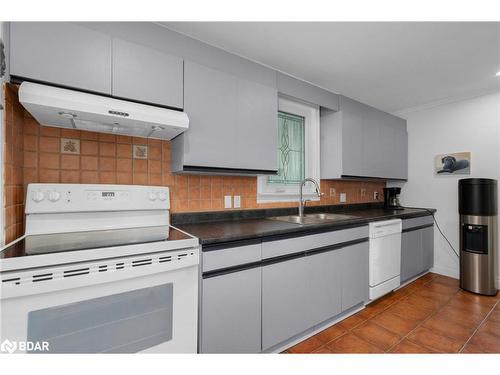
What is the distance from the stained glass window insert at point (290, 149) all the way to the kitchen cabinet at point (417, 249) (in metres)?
1.39

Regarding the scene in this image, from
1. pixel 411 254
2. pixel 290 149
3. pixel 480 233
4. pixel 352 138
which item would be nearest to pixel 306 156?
pixel 290 149

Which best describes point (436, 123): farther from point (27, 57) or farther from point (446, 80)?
point (27, 57)

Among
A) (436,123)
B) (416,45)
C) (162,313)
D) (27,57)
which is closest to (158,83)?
(27,57)

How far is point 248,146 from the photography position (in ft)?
6.32

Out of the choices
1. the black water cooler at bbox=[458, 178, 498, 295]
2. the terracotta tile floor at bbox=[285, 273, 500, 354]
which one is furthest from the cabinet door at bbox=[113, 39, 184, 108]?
the black water cooler at bbox=[458, 178, 498, 295]

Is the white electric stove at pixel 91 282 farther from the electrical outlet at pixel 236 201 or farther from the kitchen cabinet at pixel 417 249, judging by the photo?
the kitchen cabinet at pixel 417 249

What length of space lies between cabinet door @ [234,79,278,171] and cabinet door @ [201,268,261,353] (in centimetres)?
87

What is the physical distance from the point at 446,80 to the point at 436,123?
0.83m

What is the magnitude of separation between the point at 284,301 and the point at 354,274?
842mm

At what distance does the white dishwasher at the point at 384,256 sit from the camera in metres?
2.33

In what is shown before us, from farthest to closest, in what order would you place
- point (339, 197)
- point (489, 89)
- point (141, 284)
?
1. point (339, 197)
2. point (489, 89)
3. point (141, 284)

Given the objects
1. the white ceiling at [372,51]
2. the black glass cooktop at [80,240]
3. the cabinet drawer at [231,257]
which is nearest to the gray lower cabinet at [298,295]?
the cabinet drawer at [231,257]

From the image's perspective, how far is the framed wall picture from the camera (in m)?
2.96

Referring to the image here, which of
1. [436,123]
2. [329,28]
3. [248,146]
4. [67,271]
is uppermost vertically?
[329,28]
